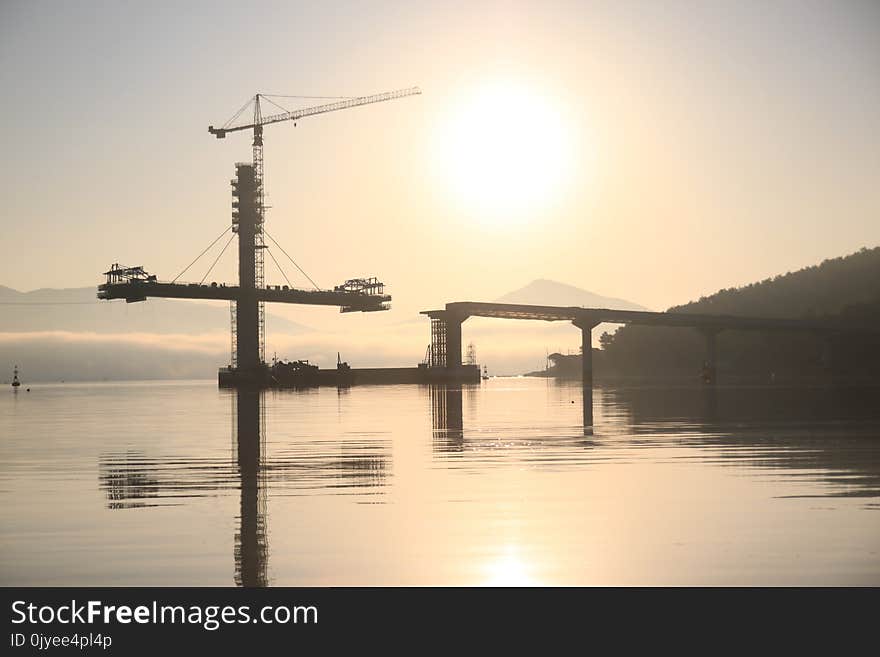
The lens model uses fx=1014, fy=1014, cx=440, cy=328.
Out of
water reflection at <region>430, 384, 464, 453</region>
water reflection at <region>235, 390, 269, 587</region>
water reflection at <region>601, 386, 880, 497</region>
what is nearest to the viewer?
water reflection at <region>235, 390, 269, 587</region>

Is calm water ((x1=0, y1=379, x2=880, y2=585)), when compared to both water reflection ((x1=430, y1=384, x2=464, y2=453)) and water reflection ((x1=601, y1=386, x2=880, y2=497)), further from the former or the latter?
water reflection ((x1=430, y1=384, x2=464, y2=453))

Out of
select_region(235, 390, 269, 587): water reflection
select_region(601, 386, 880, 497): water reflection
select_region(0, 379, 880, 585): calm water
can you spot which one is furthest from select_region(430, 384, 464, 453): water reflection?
select_region(235, 390, 269, 587): water reflection

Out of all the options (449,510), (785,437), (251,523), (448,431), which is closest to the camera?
(251,523)

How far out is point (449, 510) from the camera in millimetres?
20484

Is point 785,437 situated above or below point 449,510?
above

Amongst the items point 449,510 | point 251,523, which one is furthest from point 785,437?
point 251,523

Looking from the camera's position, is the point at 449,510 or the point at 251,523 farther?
the point at 449,510

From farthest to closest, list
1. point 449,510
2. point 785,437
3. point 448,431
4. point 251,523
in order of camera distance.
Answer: point 448,431
point 785,437
point 449,510
point 251,523

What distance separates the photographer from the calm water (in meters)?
14.6

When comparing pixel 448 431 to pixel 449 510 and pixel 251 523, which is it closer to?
pixel 449 510

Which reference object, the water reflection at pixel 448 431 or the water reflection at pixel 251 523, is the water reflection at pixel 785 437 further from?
the water reflection at pixel 251 523

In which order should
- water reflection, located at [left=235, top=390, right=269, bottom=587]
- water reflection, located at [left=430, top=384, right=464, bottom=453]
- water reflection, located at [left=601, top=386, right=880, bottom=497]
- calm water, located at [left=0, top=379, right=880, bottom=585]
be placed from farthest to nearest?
water reflection, located at [left=430, top=384, right=464, bottom=453] → water reflection, located at [left=601, top=386, right=880, bottom=497] → calm water, located at [left=0, top=379, right=880, bottom=585] → water reflection, located at [left=235, top=390, right=269, bottom=587]
